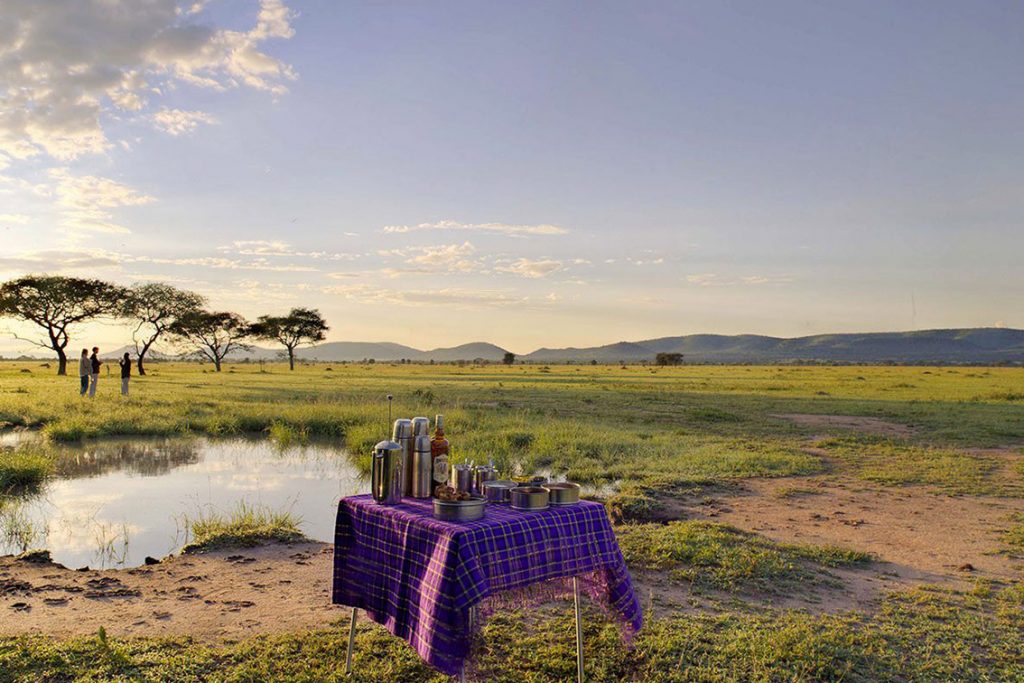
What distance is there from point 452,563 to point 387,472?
0.87 metres

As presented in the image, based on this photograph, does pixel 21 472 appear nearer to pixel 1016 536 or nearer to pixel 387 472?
pixel 387 472

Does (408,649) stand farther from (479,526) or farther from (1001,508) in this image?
(1001,508)

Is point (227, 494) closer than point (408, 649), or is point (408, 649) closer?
point (408, 649)

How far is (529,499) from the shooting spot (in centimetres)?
393

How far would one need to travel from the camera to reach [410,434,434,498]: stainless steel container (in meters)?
4.20

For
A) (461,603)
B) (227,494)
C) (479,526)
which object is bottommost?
(227,494)

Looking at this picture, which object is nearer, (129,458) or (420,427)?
(420,427)

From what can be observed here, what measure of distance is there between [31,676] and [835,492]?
10235 millimetres

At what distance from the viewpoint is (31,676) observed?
4289 millimetres

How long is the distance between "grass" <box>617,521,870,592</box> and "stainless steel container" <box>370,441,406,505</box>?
3421mm

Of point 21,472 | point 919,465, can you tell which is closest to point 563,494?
point 21,472

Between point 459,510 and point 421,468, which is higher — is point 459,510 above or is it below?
below

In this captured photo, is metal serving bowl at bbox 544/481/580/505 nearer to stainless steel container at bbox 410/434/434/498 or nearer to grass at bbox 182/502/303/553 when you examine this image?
stainless steel container at bbox 410/434/434/498

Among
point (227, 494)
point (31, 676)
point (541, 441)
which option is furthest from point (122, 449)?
point (31, 676)
